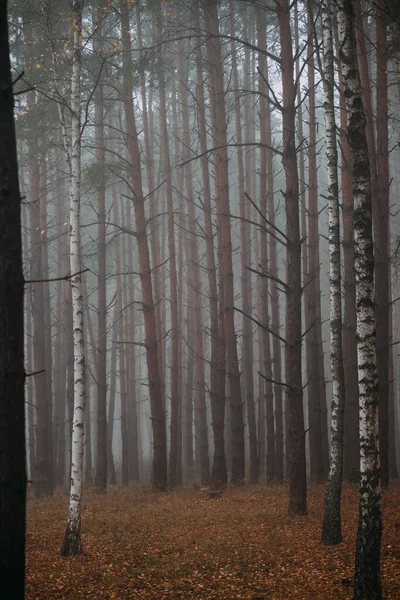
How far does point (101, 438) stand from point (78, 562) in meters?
8.68

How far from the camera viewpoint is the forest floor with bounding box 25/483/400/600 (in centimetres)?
675

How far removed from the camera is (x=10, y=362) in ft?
16.6

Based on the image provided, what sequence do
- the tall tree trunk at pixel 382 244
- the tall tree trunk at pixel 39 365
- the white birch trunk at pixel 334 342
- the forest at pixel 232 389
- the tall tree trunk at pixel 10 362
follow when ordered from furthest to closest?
the tall tree trunk at pixel 39 365, the tall tree trunk at pixel 382 244, the white birch trunk at pixel 334 342, the forest at pixel 232 389, the tall tree trunk at pixel 10 362

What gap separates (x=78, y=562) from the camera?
8.04 m

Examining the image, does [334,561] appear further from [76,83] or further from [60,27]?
[60,27]

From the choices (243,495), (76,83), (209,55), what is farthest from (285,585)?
(209,55)

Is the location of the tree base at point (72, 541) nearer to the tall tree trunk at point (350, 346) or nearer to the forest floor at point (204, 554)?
the forest floor at point (204, 554)

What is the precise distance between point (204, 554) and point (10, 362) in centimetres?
493

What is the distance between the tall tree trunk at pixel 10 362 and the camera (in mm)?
4895

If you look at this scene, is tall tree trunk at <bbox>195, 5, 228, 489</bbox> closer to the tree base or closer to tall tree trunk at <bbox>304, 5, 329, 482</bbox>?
tall tree trunk at <bbox>304, 5, 329, 482</bbox>

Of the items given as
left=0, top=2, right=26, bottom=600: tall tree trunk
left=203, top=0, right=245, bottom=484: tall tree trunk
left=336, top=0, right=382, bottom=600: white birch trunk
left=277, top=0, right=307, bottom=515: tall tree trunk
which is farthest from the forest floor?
left=203, top=0, right=245, bottom=484: tall tree trunk

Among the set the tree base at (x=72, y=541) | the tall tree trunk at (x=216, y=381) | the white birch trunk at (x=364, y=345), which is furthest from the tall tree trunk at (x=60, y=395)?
the white birch trunk at (x=364, y=345)

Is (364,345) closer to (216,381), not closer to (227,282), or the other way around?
(227,282)

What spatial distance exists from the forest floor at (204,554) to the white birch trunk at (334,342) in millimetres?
419
